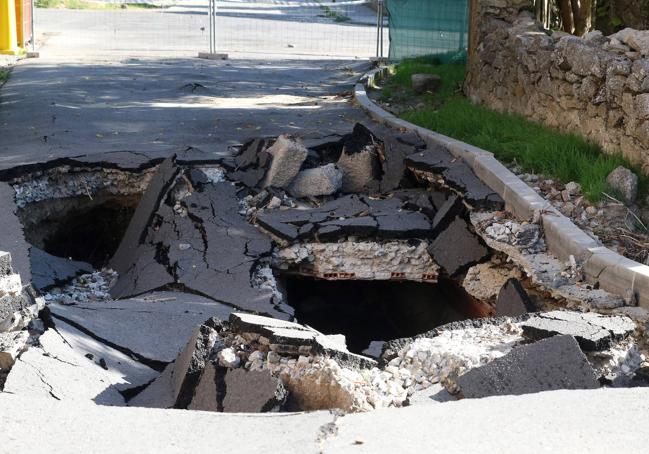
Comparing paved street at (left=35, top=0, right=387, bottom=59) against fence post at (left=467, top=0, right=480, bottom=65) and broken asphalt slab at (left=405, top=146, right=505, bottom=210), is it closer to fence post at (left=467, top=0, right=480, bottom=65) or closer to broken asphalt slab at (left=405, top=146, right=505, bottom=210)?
fence post at (left=467, top=0, right=480, bottom=65)

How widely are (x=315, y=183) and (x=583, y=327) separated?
13.8 feet

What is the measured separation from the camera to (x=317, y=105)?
42.5 ft

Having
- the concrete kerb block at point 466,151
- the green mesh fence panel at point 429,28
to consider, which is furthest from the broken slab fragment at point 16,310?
the green mesh fence panel at point 429,28

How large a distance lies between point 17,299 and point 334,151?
4.84 m

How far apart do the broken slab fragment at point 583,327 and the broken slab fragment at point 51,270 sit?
14.0ft

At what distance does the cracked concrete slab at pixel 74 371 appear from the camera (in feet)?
15.4

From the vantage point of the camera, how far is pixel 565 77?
346 inches

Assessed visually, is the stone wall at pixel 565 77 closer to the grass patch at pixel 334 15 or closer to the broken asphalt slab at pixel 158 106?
the broken asphalt slab at pixel 158 106

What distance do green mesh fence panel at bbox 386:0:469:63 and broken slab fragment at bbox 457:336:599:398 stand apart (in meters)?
10.2

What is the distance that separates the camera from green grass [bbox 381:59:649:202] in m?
7.52

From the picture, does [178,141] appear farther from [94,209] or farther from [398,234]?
[398,234]

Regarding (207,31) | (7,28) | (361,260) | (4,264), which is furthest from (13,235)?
(207,31)

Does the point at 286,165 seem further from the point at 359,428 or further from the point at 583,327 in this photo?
Result: the point at 359,428

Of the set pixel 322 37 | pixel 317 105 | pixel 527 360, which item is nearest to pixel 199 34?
pixel 322 37
